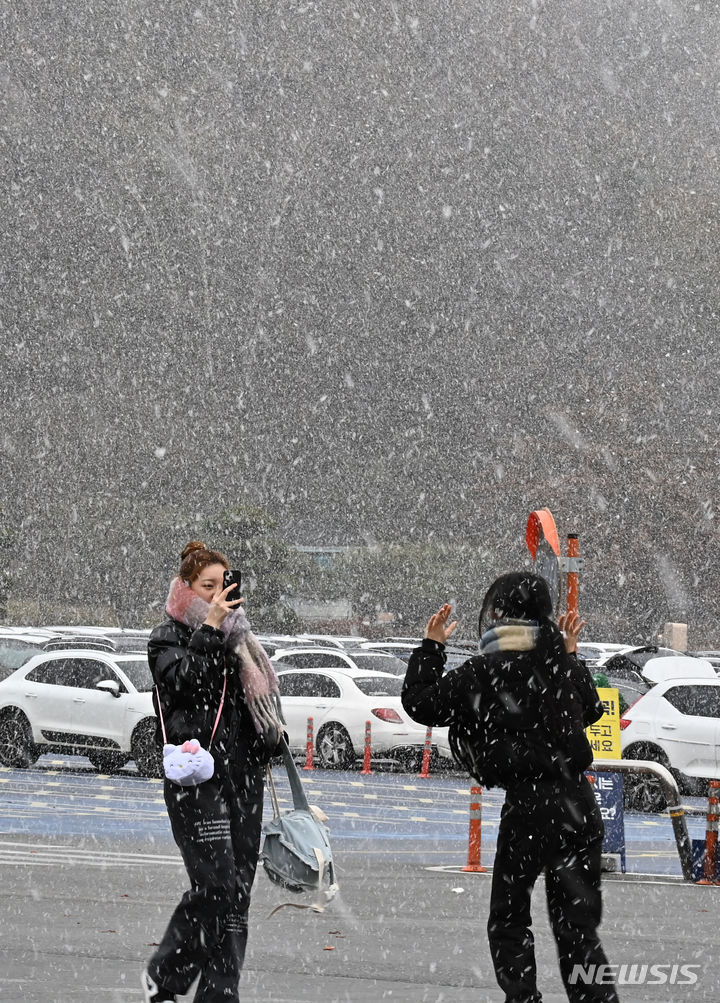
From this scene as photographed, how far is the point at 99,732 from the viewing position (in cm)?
2119

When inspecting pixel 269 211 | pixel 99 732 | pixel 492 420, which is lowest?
pixel 99 732

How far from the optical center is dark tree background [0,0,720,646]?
84.1 metres

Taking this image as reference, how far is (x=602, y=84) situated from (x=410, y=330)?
5051 centimetres

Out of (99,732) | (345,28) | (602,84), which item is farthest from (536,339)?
(99,732)

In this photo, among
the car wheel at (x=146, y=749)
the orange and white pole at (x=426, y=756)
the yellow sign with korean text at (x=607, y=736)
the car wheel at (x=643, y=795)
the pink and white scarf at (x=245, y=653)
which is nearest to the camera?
the pink and white scarf at (x=245, y=653)

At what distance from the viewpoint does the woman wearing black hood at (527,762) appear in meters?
5.75

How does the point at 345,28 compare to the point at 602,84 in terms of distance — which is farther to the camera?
the point at 345,28

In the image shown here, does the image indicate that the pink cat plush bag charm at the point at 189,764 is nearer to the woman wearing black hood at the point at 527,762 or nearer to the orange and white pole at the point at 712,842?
the woman wearing black hood at the point at 527,762

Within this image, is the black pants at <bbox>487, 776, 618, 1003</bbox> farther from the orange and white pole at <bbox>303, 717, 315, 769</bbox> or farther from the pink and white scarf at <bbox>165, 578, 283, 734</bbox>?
the orange and white pole at <bbox>303, 717, 315, 769</bbox>

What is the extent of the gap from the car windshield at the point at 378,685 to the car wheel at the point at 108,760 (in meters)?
3.38

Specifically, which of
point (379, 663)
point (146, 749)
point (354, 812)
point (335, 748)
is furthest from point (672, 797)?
point (379, 663)

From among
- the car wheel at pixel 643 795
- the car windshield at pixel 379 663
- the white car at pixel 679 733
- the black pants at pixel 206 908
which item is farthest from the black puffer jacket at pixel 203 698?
the car windshield at pixel 379 663

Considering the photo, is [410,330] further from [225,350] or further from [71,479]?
[71,479]

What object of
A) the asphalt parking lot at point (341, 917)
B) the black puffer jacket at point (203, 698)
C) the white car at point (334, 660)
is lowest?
the asphalt parking lot at point (341, 917)
